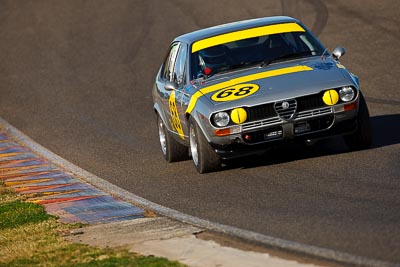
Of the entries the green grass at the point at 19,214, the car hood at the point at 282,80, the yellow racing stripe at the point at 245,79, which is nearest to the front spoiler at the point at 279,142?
the car hood at the point at 282,80

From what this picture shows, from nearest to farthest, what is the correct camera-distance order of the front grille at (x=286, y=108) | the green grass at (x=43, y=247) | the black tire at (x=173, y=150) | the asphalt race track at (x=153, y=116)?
1. the green grass at (x=43, y=247)
2. the asphalt race track at (x=153, y=116)
3. the front grille at (x=286, y=108)
4. the black tire at (x=173, y=150)

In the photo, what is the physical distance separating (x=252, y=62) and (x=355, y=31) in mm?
10106

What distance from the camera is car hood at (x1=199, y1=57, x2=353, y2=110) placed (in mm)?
11203

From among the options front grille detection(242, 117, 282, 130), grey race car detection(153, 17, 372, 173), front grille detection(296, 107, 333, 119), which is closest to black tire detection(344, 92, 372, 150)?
grey race car detection(153, 17, 372, 173)

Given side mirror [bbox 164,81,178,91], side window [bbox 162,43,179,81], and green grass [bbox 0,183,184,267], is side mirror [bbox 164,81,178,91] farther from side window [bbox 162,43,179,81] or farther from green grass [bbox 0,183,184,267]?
green grass [bbox 0,183,184,267]

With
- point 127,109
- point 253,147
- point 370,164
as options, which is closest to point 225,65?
point 253,147

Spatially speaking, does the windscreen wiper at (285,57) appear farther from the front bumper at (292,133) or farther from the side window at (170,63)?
the side window at (170,63)

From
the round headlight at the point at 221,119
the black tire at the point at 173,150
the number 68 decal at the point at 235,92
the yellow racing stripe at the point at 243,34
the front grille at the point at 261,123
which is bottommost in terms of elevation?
the black tire at the point at 173,150

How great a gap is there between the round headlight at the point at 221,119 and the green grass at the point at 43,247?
2002 millimetres

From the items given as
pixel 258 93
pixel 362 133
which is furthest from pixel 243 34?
pixel 362 133

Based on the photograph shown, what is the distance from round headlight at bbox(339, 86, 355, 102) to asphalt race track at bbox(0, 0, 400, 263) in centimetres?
62

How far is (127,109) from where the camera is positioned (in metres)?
18.1

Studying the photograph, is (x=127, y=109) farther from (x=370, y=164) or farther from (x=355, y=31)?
(x=370, y=164)

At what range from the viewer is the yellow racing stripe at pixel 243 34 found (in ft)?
41.2
